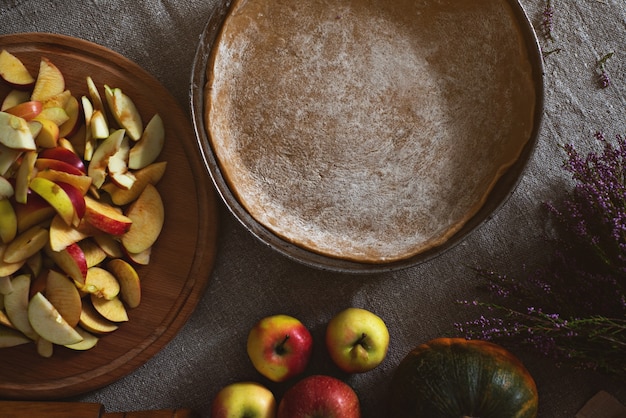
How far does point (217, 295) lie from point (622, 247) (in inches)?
35.8

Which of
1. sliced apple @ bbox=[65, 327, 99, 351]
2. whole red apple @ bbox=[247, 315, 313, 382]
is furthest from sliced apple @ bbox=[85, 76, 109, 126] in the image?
whole red apple @ bbox=[247, 315, 313, 382]

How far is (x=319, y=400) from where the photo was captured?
1.25 metres

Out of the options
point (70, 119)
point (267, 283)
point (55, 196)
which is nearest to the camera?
point (55, 196)

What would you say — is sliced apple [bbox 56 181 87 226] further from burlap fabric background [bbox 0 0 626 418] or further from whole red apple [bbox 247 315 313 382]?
whole red apple [bbox 247 315 313 382]

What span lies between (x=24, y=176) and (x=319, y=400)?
79cm

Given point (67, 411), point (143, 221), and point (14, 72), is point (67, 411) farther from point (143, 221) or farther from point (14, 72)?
point (14, 72)

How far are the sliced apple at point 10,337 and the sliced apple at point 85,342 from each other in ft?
0.33

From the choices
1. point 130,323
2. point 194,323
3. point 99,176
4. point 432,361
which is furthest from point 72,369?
point 432,361

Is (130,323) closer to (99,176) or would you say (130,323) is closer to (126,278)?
(126,278)

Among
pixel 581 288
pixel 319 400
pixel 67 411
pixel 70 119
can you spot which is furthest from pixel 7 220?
pixel 581 288

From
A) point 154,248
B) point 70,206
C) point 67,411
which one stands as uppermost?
point 70,206

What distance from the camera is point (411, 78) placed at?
4.36ft

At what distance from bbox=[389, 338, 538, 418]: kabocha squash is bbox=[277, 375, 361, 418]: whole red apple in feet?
0.33

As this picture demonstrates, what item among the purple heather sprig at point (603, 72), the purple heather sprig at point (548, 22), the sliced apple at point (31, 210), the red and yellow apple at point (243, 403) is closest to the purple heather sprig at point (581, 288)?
the purple heather sprig at point (603, 72)
